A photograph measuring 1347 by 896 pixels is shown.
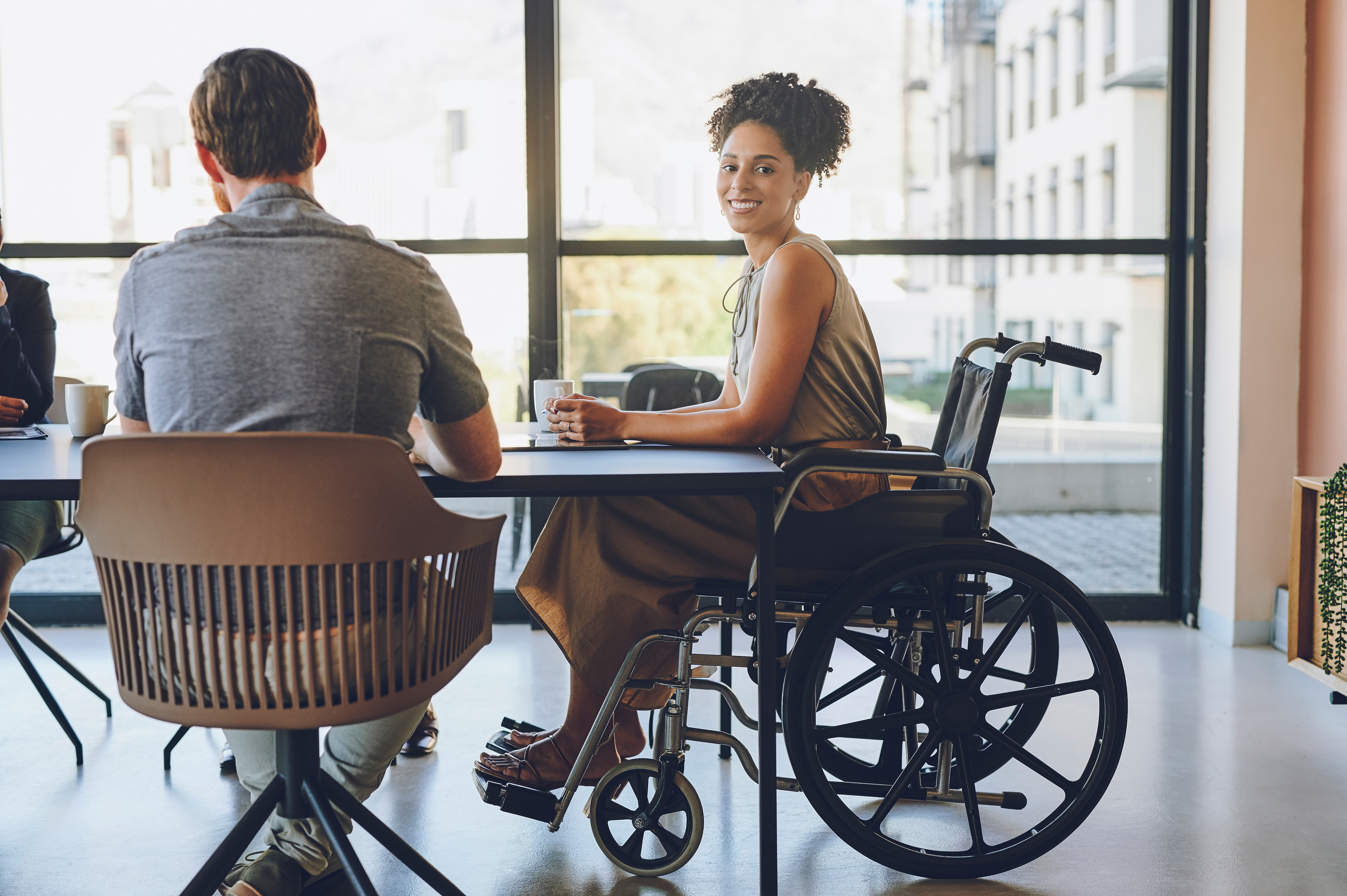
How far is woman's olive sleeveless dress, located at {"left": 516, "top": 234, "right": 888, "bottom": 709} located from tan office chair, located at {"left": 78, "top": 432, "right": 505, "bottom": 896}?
437mm

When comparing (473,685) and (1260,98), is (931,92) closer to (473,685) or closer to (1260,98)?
(1260,98)

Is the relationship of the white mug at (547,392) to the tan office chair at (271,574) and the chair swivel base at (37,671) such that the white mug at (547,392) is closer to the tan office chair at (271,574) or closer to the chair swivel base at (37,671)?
the tan office chair at (271,574)

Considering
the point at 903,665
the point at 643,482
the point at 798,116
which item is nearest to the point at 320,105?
the point at 798,116

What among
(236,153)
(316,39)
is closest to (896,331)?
(316,39)

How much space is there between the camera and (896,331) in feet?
11.6

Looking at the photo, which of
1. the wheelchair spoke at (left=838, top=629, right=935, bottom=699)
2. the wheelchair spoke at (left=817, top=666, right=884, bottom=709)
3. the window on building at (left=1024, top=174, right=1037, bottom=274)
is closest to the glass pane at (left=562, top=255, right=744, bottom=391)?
the window on building at (left=1024, top=174, right=1037, bottom=274)

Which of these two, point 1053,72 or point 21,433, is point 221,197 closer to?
point 21,433

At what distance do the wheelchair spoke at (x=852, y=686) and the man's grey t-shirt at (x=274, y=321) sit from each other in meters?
1.04

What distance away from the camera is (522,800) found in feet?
6.17

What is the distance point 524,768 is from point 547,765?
4 cm

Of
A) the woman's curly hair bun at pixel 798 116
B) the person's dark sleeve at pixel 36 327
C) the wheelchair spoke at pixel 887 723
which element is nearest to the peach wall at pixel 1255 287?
the woman's curly hair bun at pixel 798 116

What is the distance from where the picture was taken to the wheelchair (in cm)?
172

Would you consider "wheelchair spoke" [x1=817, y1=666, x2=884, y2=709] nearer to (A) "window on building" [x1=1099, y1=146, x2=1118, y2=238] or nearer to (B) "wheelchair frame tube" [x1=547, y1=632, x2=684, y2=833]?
(B) "wheelchair frame tube" [x1=547, y1=632, x2=684, y2=833]

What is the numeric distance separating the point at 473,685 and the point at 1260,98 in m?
2.82
